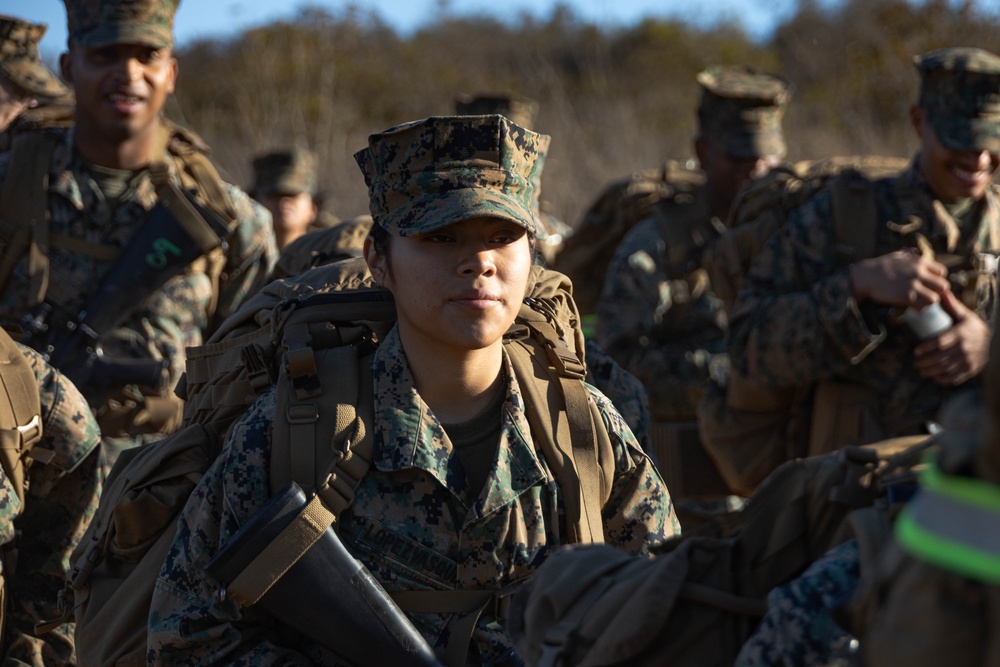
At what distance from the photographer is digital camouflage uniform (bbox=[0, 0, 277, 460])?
593cm

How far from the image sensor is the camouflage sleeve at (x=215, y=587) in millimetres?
3217

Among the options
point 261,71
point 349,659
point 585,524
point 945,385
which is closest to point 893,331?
point 945,385

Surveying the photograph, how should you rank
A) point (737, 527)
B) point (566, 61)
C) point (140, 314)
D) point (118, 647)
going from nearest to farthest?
point (737, 527) < point (118, 647) < point (140, 314) < point (566, 61)

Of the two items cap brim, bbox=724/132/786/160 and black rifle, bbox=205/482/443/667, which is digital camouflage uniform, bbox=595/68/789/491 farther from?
black rifle, bbox=205/482/443/667

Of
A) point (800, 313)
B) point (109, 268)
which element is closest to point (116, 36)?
point (109, 268)

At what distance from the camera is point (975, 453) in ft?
5.56

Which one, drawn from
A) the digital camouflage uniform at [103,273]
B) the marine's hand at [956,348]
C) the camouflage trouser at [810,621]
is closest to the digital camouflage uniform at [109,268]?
the digital camouflage uniform at [103,273]

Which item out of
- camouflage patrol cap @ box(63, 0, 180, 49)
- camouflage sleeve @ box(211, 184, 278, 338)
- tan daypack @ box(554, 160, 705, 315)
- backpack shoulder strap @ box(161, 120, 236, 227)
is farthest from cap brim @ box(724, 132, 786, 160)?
camouflage patrol cap @ box(63, 0, 180, 49)

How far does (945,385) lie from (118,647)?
350 cm

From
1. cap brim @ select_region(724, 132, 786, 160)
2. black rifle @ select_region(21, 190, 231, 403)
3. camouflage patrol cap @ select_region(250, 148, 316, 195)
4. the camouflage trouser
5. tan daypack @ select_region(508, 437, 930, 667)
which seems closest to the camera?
the camouflage trouser

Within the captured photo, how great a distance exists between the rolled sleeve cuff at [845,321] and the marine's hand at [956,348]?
194mm

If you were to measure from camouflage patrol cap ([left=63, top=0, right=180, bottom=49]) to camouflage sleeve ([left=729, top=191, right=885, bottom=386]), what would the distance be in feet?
8.88

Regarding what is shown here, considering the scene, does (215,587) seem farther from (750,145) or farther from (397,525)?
(750,145)

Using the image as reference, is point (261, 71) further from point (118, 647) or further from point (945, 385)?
point (118, 647)
